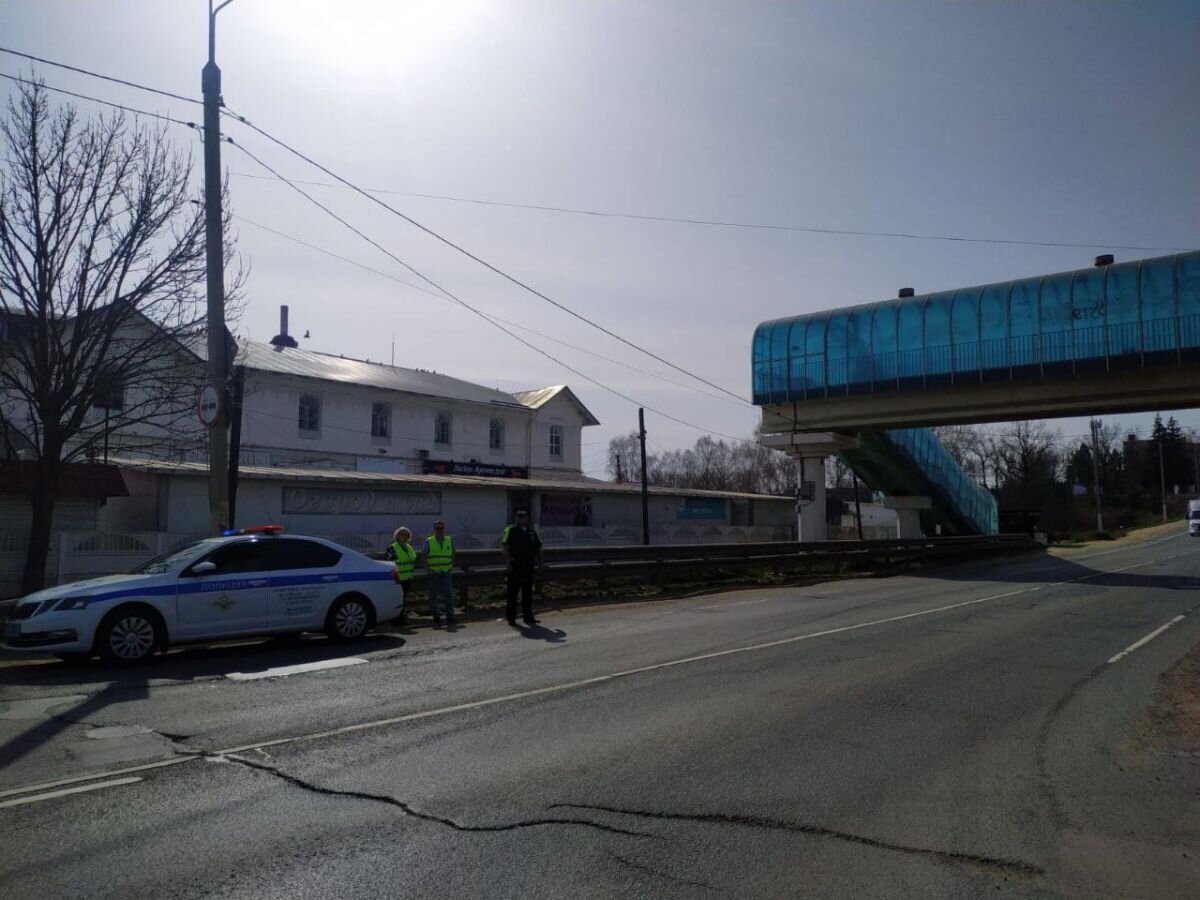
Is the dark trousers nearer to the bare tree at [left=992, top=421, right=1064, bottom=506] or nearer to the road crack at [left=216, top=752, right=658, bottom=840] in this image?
the road crack at [left=216, top=752, right=658, bottom=840]

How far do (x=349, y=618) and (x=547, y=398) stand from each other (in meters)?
37.0

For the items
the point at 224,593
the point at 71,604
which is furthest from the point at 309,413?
the point at 71,604

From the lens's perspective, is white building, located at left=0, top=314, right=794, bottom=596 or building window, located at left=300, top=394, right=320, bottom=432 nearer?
white building, located at left=0, top=314, right=794, bottom=596

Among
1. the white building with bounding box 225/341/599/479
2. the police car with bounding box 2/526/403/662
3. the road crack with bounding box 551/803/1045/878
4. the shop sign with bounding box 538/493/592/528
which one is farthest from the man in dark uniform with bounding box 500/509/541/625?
the white building with bounding box 225/341/599/479

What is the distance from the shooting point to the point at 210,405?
43.9 feet

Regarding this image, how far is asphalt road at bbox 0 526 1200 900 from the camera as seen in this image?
15.1ft

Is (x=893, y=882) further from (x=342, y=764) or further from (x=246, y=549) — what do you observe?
(x=246, y=549)

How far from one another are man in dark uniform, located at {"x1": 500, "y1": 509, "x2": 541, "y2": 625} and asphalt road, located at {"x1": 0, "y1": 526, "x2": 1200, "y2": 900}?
2764 millimetres

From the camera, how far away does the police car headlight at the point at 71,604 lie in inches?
395

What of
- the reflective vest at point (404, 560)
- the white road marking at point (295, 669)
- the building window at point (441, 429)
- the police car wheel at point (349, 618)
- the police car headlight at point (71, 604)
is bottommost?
the white road marking at point (295, 669)

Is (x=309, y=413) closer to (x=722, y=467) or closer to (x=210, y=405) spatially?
(x=210, y=405)

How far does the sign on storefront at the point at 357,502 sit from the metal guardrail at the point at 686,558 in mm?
6811

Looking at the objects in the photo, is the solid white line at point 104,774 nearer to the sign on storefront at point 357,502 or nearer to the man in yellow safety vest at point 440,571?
the man in yellow safety vest at point 440,571

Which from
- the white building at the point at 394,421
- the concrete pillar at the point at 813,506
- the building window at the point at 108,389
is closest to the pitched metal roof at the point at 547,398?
the white building at the point at 394,421
